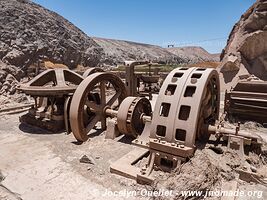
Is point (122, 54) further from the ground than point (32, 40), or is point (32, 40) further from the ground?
point (122, 54)

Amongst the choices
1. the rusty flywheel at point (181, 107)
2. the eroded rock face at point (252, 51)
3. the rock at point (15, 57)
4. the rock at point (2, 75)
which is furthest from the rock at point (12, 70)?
the eroded rock face at point (252, 51)

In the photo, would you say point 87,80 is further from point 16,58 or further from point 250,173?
point 16,58

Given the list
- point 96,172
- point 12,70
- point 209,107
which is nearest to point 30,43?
point 12,70

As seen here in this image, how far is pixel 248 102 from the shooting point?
6.60 metres

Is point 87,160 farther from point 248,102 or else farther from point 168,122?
point 248,102

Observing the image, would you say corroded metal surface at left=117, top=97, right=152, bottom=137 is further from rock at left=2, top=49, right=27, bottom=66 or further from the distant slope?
the distant slope

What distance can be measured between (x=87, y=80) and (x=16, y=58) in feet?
39.1

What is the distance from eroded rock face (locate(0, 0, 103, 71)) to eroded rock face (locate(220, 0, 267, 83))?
1354 cm

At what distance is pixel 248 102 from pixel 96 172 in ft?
16.2

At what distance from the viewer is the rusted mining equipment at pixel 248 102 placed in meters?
6.43

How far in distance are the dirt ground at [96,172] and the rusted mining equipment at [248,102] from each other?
9.10 feet

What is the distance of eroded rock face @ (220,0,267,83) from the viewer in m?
13.1

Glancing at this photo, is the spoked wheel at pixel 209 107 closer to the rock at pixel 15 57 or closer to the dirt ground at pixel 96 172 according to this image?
the dirt ground at pixel 96 172

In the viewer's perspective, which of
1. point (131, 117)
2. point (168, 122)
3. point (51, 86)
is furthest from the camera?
point (51, 86)
